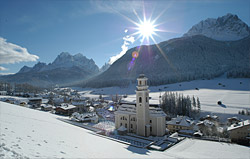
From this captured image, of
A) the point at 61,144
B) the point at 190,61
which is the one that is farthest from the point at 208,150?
the point at 190,61

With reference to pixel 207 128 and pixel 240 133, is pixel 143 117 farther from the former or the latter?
pixel 207 128

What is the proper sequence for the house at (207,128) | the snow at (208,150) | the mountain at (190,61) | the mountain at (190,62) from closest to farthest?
1. the snow at (208,150)
2. the house at (207,128)
3. the mountain at (190,62)
4. the mountain at (190,61)

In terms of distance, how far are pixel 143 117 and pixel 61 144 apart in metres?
19.6

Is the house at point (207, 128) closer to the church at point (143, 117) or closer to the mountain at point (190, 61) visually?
the church at point (143, 117)

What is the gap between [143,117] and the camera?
Result: 25.0 m

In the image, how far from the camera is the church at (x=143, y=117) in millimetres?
24969

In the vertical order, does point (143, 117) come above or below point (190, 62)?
below

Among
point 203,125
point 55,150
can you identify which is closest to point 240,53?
point 203,125

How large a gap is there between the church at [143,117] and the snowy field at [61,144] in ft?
22.6

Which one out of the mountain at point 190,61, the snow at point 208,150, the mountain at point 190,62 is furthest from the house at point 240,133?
the mountain at point 190,61

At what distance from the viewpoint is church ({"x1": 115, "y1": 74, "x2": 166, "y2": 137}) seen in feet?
81.9

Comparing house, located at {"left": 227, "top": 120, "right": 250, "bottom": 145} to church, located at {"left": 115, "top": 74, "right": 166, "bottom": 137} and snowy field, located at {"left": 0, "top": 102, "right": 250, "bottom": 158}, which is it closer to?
snowy field, located at {"left": 0, "top": 102, "right": 250, "bottom": 158}

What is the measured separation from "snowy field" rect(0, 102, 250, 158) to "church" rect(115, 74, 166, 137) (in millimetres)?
6880

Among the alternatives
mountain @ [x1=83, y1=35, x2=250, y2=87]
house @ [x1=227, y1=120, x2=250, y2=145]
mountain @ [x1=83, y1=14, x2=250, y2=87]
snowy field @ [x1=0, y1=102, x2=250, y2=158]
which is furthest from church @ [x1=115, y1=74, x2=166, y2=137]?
mountain @ [x1=83, y1=35, x2=250, y2=87]
